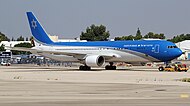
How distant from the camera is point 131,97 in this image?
19.7m


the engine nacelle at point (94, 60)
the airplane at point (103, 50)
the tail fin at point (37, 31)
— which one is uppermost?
the tail fin at point (37, 31)

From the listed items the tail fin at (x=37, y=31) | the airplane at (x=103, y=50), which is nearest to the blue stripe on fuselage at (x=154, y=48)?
the airplane at (x=103, y=50)

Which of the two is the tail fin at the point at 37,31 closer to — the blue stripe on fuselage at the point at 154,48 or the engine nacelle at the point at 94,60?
the engine nacelle at the point at 94,60

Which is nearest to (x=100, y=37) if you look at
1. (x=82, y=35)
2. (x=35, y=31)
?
(x=82, y=35)

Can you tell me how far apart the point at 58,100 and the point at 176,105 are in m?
4.63

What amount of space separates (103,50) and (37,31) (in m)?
10.9

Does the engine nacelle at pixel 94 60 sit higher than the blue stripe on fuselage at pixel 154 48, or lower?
lower

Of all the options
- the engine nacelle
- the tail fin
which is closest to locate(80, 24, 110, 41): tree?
the tail fin

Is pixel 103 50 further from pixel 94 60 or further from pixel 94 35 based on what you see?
pixel 94 35

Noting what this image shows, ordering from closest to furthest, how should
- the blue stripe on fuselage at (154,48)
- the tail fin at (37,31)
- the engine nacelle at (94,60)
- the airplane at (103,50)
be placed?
the blue stripe on fuselage at (154,48) → the airplane at (103,50) → the engine nacelle at (94,60) → the tail fin at (37,31)

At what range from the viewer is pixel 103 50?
57.3 meters

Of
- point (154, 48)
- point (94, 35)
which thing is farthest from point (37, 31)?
point (94, 35)

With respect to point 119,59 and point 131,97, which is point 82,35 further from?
point 131,97

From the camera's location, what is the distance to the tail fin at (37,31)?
207ft
